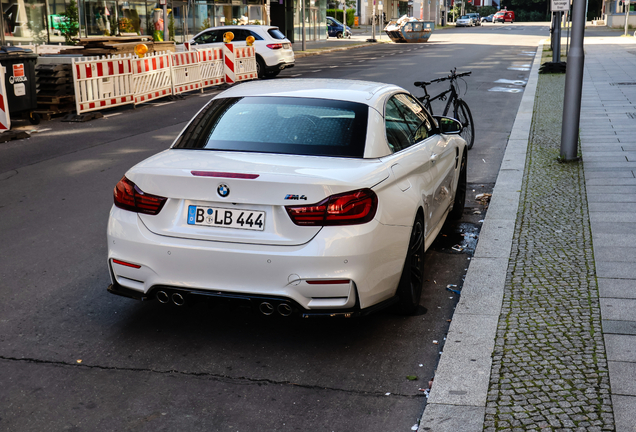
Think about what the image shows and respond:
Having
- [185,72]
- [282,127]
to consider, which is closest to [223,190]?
[282,127]

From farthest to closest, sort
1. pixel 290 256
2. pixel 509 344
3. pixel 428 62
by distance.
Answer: pixel 428 62 < pixel 509 344 < pixel 290 256

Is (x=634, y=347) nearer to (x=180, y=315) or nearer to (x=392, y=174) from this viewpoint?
(x=392, y=174)

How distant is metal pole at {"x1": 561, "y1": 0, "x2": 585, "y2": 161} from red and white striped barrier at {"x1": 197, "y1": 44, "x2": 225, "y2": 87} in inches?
496

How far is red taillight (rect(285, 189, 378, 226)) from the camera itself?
3918 millimetres

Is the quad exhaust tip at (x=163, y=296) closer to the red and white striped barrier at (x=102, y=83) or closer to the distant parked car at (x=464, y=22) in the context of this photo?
the red and white striped barrier at (x=102, y=83)

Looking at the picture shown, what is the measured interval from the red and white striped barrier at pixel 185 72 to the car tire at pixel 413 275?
14.9 metres

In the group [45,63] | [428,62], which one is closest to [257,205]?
[45,63]

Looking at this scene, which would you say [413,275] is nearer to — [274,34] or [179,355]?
[179,355]

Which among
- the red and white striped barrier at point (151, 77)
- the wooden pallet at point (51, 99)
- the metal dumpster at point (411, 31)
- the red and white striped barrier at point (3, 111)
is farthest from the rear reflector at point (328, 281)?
the metal dumpster at point (411, 31)

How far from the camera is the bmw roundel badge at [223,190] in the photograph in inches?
157

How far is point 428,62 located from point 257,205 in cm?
2760

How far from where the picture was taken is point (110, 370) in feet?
13.1

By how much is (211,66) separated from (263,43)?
3413mm

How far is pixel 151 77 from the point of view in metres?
17.5
